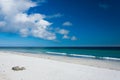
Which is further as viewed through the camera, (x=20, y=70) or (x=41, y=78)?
(x=20, y=70)

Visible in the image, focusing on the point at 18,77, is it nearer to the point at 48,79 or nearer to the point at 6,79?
the point at 6,79

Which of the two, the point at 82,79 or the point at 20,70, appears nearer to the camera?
the point at 82,79

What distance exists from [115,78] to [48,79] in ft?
12.2

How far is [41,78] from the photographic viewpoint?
31.7 feet

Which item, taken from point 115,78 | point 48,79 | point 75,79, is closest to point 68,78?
point 75,79

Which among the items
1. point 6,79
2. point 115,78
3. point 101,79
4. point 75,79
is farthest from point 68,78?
point 6,79

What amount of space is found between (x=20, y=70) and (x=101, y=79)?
5394 millimetres

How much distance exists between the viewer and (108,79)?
9.67 meters

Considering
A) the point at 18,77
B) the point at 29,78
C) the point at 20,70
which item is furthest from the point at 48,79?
the point at 20,70

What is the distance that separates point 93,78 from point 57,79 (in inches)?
78.1

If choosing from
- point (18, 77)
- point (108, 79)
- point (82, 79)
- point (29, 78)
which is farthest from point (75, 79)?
point (18, 77)

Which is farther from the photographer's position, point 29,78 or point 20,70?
point 20,70

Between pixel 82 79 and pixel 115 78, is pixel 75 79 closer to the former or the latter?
pixel 82 79

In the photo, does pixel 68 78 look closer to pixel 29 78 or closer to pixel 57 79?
pixel 57 79
